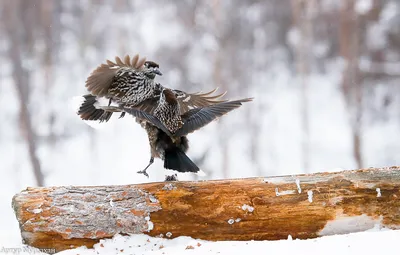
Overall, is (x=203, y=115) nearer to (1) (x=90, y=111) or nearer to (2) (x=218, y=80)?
(1) (x=90, y=111)

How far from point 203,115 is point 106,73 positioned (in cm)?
98

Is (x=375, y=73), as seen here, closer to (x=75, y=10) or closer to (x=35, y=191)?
(x=75, y=10)

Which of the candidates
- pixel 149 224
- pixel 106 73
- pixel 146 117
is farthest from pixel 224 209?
pixel 106 73

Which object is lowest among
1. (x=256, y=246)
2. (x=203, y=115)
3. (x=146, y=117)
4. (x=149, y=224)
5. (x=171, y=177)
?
(x=256, y=246)

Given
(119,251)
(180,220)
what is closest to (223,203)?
(180,220)

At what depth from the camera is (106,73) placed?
5305 millimetres

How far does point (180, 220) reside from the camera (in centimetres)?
442

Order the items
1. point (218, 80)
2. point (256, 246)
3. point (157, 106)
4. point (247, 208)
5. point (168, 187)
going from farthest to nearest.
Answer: point (218, 80) → point (157, 106) → point (168, 187) → point (247, 208) → point (256, 246)

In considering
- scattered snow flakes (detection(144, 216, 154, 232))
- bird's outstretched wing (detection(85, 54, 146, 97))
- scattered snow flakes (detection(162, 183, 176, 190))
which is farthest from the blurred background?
scattered snow flakes (detection(144, 216, 154, 232))

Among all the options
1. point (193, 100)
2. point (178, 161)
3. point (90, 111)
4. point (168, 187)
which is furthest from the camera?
point (193, 100)

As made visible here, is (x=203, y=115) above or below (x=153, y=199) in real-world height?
above

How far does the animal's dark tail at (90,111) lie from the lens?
5.59 meters

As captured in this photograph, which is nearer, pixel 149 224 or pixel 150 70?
pixel 149 224

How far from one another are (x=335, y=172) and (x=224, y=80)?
40.7 ft
